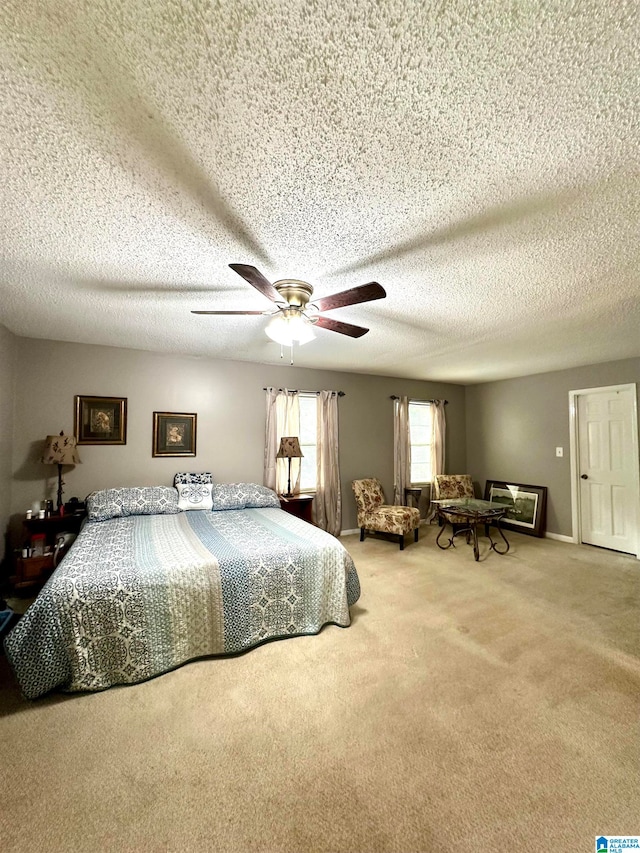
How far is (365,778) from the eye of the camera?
1482 mm

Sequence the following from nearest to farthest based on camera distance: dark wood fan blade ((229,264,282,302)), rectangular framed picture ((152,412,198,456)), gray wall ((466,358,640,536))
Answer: dark wood fan blade ((229,264,282,302))
rectangular framed picture ((152,412,198,456))
gray wall ((466,358,640,536))

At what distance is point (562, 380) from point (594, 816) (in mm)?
4900

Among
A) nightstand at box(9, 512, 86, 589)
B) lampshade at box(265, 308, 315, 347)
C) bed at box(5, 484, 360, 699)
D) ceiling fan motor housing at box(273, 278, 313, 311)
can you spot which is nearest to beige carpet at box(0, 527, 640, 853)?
bed at box(5, 484, 360, 699)

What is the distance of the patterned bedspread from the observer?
6.31ft

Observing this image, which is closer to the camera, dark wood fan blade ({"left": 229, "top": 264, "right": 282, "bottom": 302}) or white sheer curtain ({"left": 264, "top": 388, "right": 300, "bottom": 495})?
dark wood fan blade ({"left": 229, "top": 264, "right": 282, "bottom": 302})

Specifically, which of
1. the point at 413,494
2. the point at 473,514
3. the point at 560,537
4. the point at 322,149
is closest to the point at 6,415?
the point at 322,149

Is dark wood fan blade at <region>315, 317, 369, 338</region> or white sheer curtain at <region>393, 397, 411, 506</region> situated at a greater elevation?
Result: dark wood fan blade at <region>315, 317, 369, 338</region>

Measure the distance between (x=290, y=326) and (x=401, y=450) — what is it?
389 centimetres

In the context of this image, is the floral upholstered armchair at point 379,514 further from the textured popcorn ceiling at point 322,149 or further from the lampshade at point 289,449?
the textured popcorn ceiling at point 322,149

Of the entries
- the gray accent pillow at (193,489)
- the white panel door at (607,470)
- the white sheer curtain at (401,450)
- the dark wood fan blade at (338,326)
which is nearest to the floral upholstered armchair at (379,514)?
the white sheer curtain at (401,450)

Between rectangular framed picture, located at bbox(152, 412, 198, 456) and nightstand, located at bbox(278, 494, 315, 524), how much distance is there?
1.29 m

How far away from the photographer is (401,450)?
5664 millimetres

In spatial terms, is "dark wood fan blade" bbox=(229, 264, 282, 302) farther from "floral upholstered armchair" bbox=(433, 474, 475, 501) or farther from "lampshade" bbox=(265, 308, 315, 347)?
"floral upholstered armchair" bbox=(433, 474, 475, 501)

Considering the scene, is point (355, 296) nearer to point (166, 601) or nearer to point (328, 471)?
point (166, 601)
